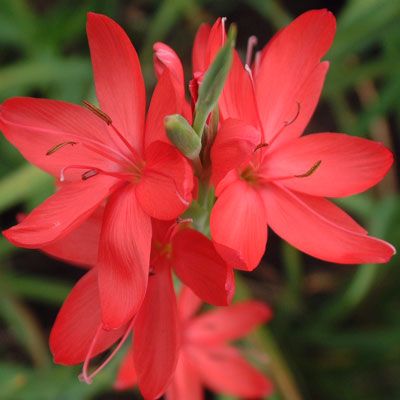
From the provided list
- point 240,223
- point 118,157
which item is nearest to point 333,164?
point 240,223

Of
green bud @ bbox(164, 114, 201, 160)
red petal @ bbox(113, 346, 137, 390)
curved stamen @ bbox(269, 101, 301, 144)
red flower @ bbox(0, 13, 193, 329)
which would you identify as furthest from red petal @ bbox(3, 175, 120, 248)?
red petal @ bbox(113, 346, 137, 390)

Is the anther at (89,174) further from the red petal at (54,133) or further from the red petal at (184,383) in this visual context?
the red petal at (184,383)

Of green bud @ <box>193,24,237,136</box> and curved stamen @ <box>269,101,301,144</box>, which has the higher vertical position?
green bud @ <box>193,24,237,136</box>

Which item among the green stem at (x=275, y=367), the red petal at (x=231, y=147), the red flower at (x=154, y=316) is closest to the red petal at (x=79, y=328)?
the red flower at (x=154, y=316)

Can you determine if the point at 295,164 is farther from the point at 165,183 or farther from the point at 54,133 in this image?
the point at 54,133

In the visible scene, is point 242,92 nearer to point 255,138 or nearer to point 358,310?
point 255,138

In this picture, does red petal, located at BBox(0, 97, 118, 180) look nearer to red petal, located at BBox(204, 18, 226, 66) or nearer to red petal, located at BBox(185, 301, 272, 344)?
red petal, located at BBox(204, 18, 226, 66)
